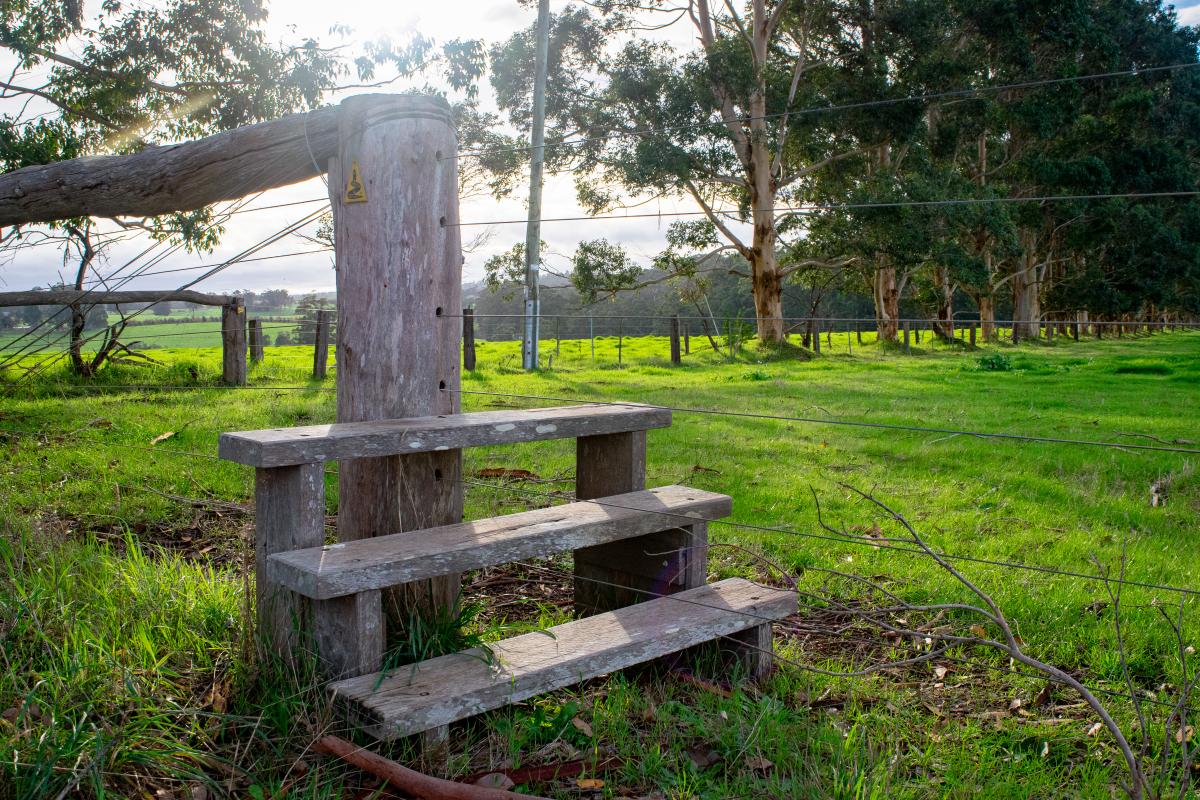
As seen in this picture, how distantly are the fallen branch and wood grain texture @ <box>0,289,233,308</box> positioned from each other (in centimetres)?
490

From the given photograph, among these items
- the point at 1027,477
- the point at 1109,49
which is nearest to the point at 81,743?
the point at 1027,477

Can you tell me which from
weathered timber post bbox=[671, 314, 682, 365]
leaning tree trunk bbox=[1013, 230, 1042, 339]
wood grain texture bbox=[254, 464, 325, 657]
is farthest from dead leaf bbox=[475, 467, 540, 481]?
leaning tree trunk bbox=[1013, 230, 1042, 339]

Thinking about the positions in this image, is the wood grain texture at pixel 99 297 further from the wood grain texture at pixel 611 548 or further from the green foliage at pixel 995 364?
the green foliage at pixel 995 364

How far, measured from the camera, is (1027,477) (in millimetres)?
6422

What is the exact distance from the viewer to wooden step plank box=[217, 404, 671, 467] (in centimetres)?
267

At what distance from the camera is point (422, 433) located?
116 inches

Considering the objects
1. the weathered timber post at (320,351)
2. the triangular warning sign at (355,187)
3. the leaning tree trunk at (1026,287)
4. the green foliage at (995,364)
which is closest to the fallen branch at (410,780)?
the triangular warning sign at (355,187)

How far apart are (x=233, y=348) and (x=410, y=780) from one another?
11325mm

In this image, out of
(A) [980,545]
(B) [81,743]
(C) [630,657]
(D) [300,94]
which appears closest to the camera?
(B) [81,743]

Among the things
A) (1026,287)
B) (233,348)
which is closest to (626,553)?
(233,348)

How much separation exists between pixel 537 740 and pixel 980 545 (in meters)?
3.09

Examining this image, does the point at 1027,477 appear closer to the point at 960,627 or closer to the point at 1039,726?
the point at 960,627

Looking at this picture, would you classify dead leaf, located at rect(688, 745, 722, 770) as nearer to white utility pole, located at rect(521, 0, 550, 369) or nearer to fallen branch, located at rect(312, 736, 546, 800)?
fallen branch, located at rect(312, 736, 546, 800)

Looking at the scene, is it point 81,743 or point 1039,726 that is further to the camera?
point 1039,726
